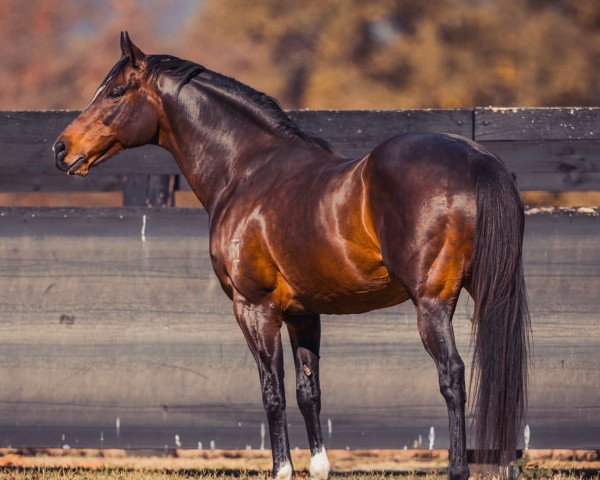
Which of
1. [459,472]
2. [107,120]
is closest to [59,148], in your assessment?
[107,120]

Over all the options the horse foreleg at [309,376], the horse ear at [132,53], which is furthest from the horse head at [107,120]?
the horse foreleg at [309,376]

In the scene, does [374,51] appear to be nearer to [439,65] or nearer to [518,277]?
[439,65]

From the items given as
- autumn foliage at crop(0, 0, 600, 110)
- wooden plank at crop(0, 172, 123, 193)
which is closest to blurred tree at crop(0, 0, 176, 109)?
autumn foliage at crop(0, 0, 600, 110)

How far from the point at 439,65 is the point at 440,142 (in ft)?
43.9

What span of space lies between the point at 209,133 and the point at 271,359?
125 centimetres

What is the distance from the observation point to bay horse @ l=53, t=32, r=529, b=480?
4.18 metres

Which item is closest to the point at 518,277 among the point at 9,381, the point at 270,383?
the point at 270,383

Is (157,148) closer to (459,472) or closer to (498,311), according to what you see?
(498,311)

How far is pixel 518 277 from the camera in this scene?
4.29m

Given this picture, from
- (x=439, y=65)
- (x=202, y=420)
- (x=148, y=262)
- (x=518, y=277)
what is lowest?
(x=202, y=420)

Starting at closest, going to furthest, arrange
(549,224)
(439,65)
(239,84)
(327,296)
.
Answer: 1. (327,296)
2. (239,84)
3. (549,224)
4. (439,65)

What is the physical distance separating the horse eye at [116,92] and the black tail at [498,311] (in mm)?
2050

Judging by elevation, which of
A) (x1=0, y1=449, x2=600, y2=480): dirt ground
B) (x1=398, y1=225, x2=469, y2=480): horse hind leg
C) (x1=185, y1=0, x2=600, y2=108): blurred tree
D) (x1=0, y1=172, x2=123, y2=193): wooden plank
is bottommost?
(x1=0, y1=449, x2=600, y2=480): dirt ground

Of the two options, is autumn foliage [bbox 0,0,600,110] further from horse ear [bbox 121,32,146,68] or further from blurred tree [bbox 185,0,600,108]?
horse ear [bbox 121,32,146,68]
